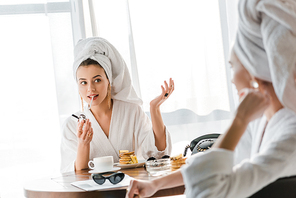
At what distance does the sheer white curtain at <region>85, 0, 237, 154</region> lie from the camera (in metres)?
2.90

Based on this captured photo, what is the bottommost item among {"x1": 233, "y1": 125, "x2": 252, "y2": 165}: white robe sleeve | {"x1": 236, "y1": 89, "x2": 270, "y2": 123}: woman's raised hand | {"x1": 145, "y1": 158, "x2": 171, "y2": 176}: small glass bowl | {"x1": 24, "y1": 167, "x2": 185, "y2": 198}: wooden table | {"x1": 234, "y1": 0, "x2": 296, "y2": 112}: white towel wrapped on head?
{"x1": 24, "y1": 167, "x2": 185, "y2": 198}: wooden table

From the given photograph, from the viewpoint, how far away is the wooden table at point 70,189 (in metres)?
1.30

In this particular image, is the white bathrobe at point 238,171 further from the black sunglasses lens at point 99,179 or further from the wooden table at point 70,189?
the black sunglasses lens at point 99,179

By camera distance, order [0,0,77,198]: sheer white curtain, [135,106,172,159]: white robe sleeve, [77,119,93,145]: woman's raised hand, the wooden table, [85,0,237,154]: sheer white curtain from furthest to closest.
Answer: [85,0,237,154]: sheer white curtain
[0,0,77,198]: sheer white curtain
[135,106,172,159]: white robe sleeve
[77,119,93,145]: woman's raised hand
the wooden table

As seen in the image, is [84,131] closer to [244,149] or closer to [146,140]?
[146,140]

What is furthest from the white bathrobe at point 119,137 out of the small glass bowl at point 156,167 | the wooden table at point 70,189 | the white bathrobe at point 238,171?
the white bathrobe at point 238,171

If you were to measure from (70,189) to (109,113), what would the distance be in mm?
943

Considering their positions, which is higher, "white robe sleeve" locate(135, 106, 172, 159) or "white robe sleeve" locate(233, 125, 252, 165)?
"white robe sleeve" locate(233, 125, 252, 165)

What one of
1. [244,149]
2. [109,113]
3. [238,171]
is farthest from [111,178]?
[109,113]

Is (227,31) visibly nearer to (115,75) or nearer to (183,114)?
(183,114)

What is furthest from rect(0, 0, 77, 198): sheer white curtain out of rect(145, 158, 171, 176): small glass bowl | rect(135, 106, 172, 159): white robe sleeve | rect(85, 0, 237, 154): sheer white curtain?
rect(145, 158, 171, 176): small glass bowl

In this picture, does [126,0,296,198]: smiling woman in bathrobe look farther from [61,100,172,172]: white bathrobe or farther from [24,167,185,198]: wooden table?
[61,100,172,172]: white bathrobe

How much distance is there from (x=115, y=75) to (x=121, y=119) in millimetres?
318

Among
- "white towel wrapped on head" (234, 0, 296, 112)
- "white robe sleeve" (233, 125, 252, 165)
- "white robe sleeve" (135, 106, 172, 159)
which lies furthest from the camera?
"white robe sleeve" (135, 106, 172, 159)
